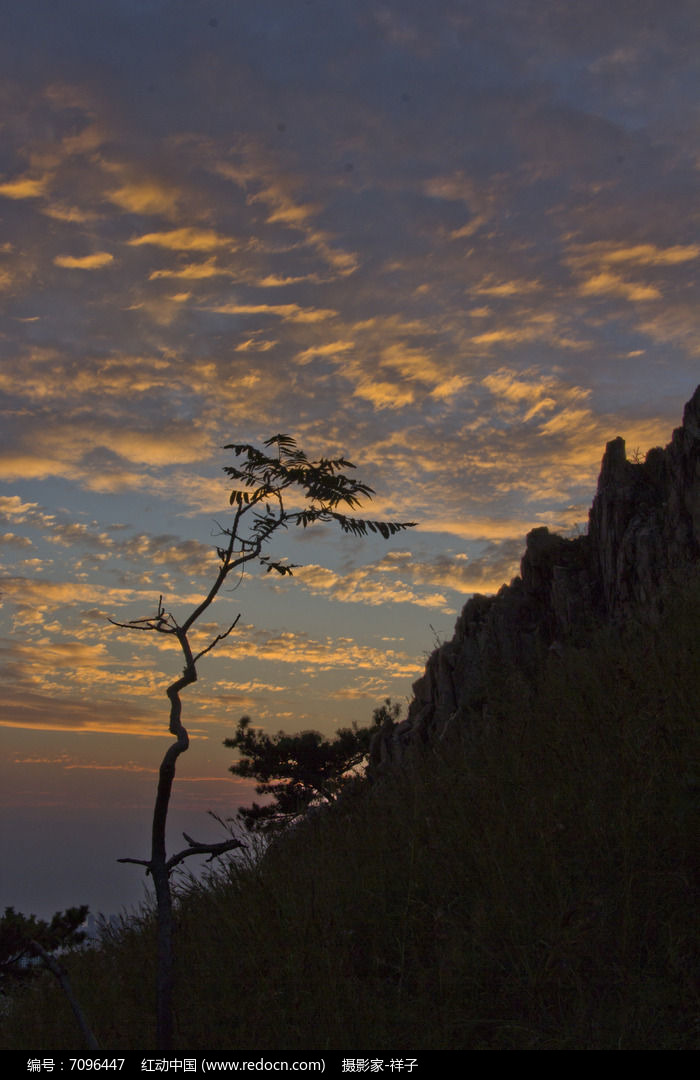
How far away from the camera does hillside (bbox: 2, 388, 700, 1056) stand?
509 centimetres

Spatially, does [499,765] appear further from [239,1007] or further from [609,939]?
[239,1007]

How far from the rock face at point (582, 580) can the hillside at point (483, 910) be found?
3.63 m

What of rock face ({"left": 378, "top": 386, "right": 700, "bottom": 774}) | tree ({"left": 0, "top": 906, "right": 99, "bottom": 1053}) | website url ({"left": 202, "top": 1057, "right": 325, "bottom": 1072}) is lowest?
tree ({"left": 0, "top": 906, "right": 99, "bottom": 1053})

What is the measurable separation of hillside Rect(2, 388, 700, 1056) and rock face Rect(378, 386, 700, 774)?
3631mm

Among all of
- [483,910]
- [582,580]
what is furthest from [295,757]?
[483,910]

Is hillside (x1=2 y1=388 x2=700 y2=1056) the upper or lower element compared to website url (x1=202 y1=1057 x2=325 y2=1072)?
upper

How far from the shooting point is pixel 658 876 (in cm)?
589

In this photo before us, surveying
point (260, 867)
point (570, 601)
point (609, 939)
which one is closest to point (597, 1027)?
point (609, 939)

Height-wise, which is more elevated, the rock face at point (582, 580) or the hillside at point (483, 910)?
the rock face at point (582, 580)

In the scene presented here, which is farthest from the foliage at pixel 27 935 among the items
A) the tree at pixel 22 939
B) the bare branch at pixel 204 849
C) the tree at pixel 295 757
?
the tree at pixel 295 757

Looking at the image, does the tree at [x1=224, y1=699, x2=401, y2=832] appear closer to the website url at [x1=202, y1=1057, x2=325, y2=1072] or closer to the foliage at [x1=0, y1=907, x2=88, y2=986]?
the foliage at [x1=0, y1=907, x2=88, y2=986]

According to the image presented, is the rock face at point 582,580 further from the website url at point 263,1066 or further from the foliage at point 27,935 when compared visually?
the website url at point 263,1066

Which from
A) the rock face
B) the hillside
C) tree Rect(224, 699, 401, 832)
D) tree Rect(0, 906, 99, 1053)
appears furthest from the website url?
tree Rect(224, 699, 401, 832)

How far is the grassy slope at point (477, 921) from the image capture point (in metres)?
5.06
